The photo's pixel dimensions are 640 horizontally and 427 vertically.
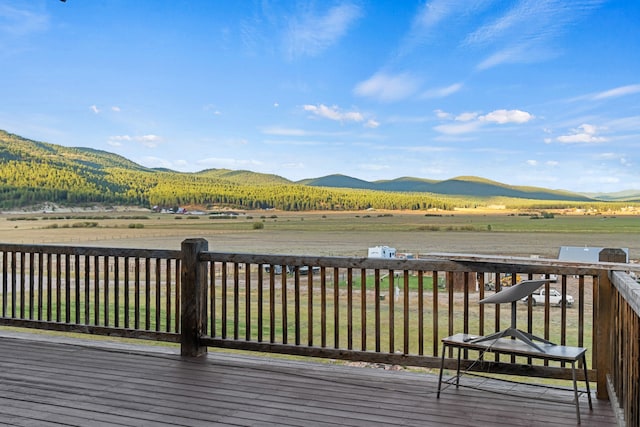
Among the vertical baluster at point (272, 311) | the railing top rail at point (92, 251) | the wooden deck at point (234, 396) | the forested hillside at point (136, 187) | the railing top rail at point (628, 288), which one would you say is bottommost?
the wooden deck at point (234, 396)

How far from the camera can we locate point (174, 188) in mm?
14852

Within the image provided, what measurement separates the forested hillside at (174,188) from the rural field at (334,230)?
0.48 meters

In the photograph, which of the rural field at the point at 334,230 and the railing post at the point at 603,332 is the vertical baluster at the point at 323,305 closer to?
the railing post at the point at 603,332

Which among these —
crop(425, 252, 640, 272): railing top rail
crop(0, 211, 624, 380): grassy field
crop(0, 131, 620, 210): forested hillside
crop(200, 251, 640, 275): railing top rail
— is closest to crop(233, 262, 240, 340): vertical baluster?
crop(200, 251, 640, 275): railing top rail

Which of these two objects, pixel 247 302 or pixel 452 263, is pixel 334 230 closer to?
pixel 247 302

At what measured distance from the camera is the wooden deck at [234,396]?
2.86m

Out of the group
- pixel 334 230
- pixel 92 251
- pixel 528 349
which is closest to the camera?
pixel 528 349

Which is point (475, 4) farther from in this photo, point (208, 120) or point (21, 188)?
point (21, 188)

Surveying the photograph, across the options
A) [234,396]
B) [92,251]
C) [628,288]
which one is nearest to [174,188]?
[92,251]

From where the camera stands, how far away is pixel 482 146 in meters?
25.5

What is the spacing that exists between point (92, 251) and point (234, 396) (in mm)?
2206

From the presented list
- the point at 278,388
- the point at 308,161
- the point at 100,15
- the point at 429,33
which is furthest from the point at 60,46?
the point at 278,388

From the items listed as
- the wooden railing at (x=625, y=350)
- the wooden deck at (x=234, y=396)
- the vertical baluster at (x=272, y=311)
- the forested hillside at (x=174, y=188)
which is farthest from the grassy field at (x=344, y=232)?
the wooden railing at (x=625, y=350)

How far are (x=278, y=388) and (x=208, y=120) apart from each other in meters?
18.8
